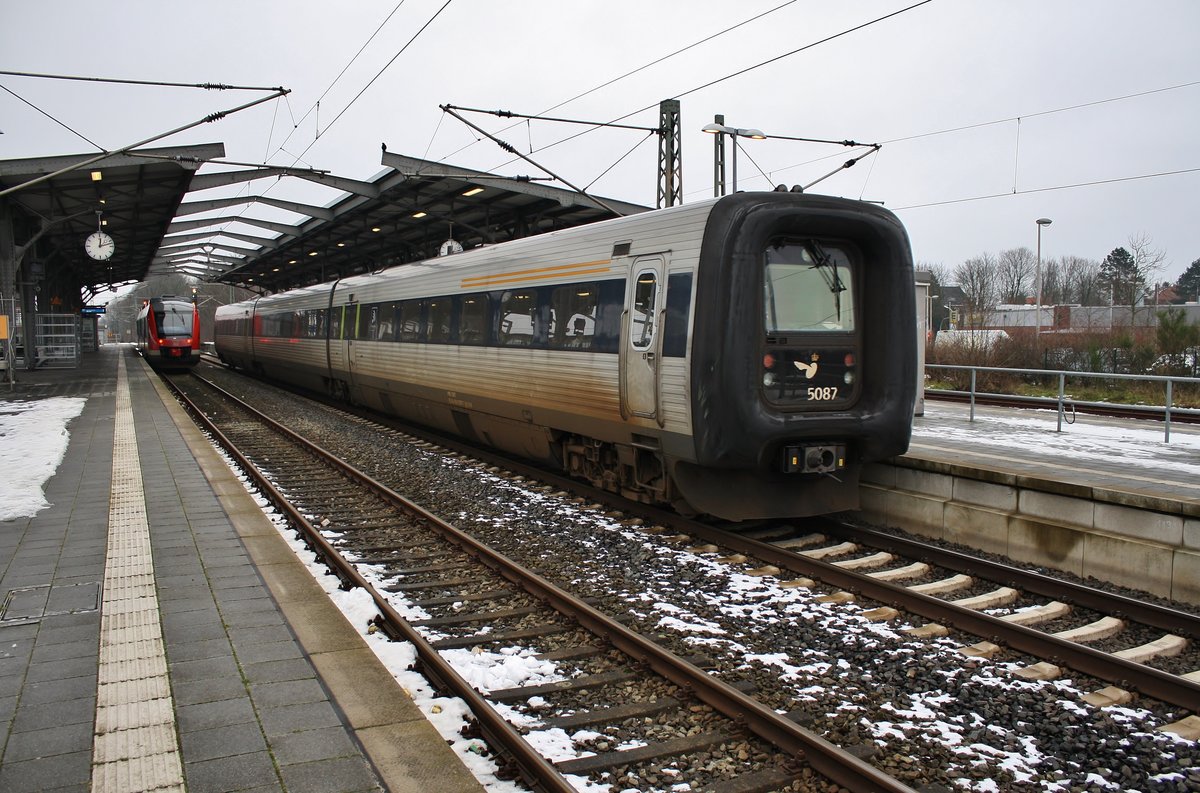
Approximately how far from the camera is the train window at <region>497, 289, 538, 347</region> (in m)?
10.3

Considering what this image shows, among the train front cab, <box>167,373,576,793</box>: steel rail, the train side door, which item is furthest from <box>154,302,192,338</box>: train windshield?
the train front cab

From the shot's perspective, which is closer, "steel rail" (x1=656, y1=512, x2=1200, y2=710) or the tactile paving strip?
the tactile paving strip

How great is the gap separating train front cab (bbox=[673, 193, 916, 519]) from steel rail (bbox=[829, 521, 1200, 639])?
0.81m

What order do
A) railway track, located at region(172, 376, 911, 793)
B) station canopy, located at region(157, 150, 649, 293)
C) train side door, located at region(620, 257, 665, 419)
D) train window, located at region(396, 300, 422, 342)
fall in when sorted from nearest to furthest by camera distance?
railway track, located at region(172, 376, 911, 793) → train side door, located at region(620, 257, 665, 419) → train window, located at region(396, 300, 422, 342) → station canopy, located at region(157, 150, 649, 293)

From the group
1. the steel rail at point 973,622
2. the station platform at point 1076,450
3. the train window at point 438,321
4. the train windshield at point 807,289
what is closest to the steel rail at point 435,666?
the steel rail at point 973,622

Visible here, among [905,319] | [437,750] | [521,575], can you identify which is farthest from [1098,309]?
[437,750]

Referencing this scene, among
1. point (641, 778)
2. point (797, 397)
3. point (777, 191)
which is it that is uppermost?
point (777, 191)

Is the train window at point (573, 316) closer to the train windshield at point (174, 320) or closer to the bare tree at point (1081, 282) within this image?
the train windshield at point (174, 320)

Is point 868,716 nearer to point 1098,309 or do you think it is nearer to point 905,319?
point 905,319

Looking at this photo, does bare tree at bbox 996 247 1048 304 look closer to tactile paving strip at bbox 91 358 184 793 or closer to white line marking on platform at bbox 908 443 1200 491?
white line marking on platform at bbox 908 443 1200 491

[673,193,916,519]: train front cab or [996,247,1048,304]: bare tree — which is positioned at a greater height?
[996,247,1048,304]: bare tree

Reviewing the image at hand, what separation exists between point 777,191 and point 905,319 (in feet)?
5.44

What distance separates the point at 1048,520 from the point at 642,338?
377 centimetres

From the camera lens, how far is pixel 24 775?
3.44 meters
